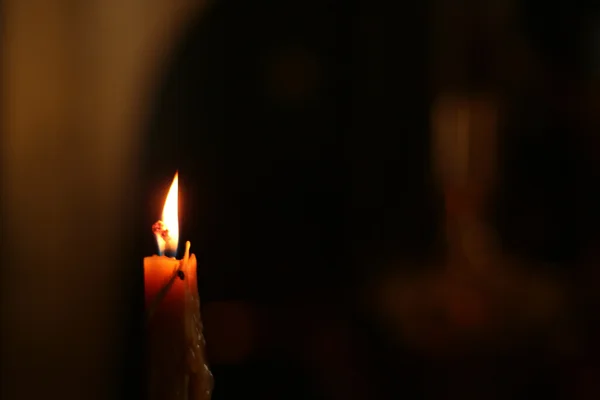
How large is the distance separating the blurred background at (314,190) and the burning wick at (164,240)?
0.33 metres

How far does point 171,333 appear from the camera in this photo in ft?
0.98

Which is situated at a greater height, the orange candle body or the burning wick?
the burning wick

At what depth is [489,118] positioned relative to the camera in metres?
0.78

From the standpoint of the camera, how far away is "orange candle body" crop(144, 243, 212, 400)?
296mm

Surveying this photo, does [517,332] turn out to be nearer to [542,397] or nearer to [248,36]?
[542,397]

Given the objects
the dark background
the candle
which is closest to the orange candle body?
the candle

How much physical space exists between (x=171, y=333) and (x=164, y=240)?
5 cm

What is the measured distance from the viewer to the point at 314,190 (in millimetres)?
689

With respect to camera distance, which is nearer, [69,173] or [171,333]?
[171,333]

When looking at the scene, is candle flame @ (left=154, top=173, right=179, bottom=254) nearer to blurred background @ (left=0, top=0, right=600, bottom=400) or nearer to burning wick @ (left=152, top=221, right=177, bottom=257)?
burning wick @ (left=152, top=221, right=177, bottom=257)

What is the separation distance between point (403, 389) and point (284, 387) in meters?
0.15

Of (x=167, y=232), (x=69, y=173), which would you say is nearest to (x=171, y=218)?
(x=167, y=232)

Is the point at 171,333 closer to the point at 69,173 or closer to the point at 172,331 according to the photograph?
the point at 172,331

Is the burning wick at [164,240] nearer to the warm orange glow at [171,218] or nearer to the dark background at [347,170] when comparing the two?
the warm orange glow at [171,218]
